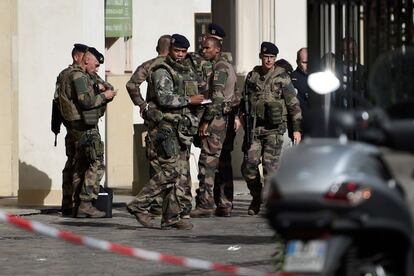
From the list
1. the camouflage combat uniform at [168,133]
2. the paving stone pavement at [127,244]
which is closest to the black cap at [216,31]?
the paving stone pavement at [127,244]

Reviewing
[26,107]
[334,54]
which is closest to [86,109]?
[26,107]

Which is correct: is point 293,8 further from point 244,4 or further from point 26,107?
point 26,107

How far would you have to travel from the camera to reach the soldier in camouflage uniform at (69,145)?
56.9ft

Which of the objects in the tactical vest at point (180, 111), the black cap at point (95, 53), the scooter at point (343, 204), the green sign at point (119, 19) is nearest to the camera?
the scooter at point (343, 204)

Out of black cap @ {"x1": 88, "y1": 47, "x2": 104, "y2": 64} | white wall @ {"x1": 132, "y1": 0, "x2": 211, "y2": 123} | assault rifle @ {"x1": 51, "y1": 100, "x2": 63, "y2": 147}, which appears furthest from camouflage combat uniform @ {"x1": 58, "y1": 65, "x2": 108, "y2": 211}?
white wall @ {"x1": 132, "y1": 0, "x2": 211, "y2": 123}

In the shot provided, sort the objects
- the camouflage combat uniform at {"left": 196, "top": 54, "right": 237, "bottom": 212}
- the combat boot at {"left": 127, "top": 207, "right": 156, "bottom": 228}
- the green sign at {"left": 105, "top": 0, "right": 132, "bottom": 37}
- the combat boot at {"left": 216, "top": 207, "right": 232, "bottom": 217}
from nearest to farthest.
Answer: the combat boot at {"left": 127, "top": 207, "right": 156, "bottom": 228} → the camouflage combat uniform at {"left": 196, "top": 54, "right": 237, "bottom": 212} → the combat boot at {"left": 216, "top": 207, "right": 232, "bottom": 217} → the green sign at {"left": 105, "top": 0, "right": 132, "bottom": 37}

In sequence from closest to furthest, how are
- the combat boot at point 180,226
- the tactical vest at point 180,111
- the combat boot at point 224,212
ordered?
the tactical vest at point 180,111, the combat boot at point 180,226, the combat boot at point 224,212

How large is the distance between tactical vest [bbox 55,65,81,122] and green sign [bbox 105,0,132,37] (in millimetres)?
3929

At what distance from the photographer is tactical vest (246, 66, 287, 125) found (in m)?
17.1

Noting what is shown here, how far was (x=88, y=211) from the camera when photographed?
17.3 metres

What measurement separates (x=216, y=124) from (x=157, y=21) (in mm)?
4687

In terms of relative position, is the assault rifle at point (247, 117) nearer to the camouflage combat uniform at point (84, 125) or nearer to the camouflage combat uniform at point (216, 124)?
the camouflage combat uniform at point (216, 124)

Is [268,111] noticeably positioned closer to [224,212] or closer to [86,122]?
[224,212]

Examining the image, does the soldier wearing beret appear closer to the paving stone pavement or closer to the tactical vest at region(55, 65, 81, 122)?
the tactical vest at region(55, 65, 81, 122)
